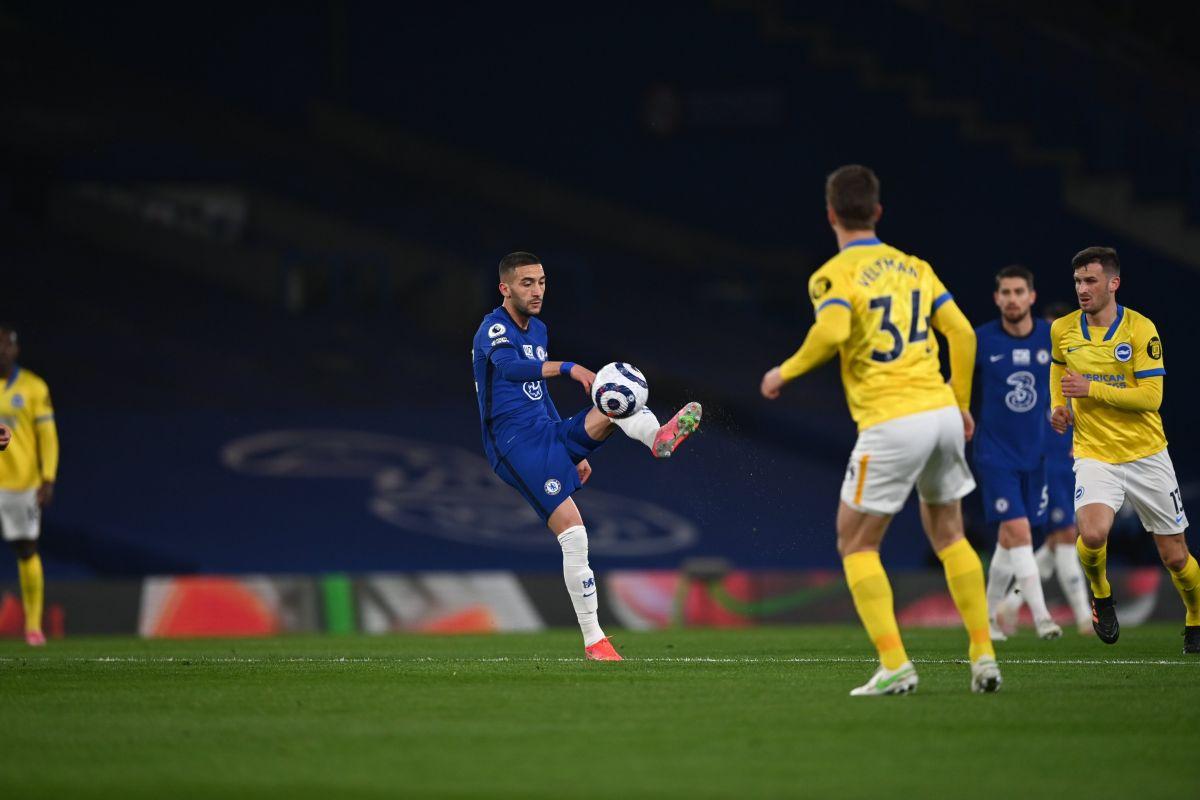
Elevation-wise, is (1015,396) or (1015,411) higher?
(1015,396)

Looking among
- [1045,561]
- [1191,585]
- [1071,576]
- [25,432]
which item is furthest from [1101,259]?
A: [25,432]

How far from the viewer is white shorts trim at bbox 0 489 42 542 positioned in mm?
14812

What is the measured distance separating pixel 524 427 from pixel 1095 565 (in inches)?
139

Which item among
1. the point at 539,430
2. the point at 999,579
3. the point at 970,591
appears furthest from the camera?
the point at 999,579

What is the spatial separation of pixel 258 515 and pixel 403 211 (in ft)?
23.6

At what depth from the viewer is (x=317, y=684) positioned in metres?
8.72

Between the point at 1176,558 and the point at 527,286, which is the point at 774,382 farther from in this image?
the point at 1176,558

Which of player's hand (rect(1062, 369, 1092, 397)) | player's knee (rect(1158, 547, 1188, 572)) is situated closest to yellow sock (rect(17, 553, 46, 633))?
player's hand (rect(1062, 369, 1092, 397))

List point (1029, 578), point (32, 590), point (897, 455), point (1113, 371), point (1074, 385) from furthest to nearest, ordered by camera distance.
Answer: point (32, 590), point (1029, 578), point (1113, 371), point (1074, 385), point (897, 455)

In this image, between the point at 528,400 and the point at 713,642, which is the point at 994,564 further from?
the point at 528,400

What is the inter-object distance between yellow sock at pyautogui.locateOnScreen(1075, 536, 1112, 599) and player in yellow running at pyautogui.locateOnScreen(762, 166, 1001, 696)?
3246mm

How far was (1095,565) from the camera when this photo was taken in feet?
35.8

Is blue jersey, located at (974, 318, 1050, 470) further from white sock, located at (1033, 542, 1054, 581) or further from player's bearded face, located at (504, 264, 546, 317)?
player's bearded face, located at (504, 264, 546, 317)

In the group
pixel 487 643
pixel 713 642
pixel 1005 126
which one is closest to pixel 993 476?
pixel 713 642
